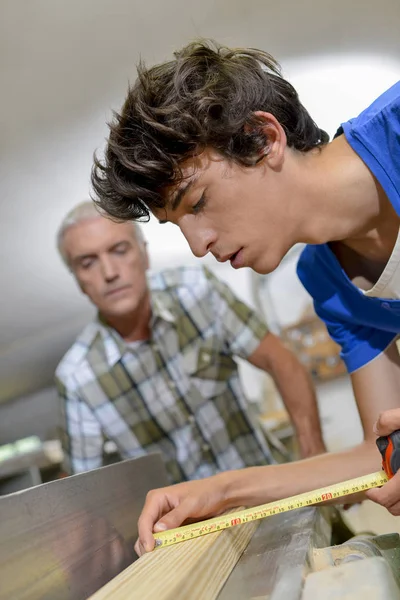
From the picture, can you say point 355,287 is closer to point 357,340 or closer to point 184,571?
point 357,340

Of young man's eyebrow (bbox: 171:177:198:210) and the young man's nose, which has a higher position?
young man's eyebrow (bbox: 171:177:198:210)

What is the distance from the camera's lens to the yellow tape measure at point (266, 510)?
862mm

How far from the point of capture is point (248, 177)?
1037 millimetres

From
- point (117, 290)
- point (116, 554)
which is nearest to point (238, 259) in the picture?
point (116, 554)

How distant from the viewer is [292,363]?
6.83ft

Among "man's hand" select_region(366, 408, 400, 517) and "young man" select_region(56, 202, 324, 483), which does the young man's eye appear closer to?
"man's hand" select_region(366, 408, 400, 517)

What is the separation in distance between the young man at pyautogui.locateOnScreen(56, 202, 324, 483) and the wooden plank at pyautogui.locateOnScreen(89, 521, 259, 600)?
136 cm

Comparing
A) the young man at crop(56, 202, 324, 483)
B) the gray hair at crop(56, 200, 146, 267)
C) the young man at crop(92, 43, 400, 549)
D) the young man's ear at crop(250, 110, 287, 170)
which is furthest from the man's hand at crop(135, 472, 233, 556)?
the gray hair at crop(56, 200, 146, 267)

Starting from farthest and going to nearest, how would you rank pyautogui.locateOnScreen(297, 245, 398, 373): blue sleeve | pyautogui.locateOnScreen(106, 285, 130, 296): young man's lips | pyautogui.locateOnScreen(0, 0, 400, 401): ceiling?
pyautogui.locateOnScreen(106, 285, 130, 296): young man's lips
pyautogui.locateOnScreen(0, 0, 400, 401): ceiling
pyautogui.locateOnScreen(297, 245, 398, 373): blue sleeve

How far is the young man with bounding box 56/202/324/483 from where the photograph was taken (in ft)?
7.18

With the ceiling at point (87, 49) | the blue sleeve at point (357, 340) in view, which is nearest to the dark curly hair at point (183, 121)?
the blue sleeve at point (357, 340)

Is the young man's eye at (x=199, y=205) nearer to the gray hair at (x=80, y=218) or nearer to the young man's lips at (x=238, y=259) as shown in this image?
the young man's lips at (x=238, y=259)

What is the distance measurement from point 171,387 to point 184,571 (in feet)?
5.40

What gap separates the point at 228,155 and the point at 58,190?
5.97 ft
